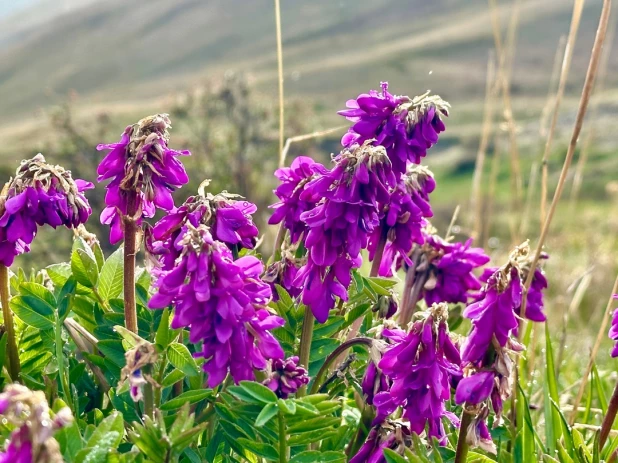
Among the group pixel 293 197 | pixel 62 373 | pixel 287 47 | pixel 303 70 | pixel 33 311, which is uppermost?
pixel 287 47

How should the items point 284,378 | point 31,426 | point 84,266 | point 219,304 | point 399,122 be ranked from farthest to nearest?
point 84,266 → point 399,122 → point 284,378 → point 219,304 → point 31,426

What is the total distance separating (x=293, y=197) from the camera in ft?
6.35

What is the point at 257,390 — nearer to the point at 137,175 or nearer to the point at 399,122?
the point at 137,175

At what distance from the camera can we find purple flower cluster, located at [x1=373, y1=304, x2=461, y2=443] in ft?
5.11

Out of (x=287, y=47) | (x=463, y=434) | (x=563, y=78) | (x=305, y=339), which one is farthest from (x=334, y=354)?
(x=287, y=47)

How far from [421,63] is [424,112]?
363ft

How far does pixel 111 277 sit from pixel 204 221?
1.69ft

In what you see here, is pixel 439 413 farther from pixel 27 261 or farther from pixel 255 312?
pixel 27 261

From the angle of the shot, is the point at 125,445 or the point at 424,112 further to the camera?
the point at 424,112

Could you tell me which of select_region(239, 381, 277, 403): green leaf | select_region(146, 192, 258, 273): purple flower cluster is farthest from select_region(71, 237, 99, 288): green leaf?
select_region(239, 381, 277, 403): green leaf

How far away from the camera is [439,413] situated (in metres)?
1.62

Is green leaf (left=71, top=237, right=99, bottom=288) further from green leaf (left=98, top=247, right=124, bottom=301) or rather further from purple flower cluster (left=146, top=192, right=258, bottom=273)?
purple flower cluster (left=146, top=192, right=258, bottom=273)

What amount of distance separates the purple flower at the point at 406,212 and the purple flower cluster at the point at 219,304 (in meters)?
0.56

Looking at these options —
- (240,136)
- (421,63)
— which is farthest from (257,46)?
(240,136)
